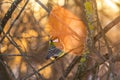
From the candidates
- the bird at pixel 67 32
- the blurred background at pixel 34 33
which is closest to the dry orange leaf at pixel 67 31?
the bird at pixel 67 32

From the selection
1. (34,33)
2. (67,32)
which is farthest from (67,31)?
(34,33)

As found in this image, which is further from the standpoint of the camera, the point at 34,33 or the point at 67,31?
the point at 34,33

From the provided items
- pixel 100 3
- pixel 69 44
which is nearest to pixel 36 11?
pixel 100 3

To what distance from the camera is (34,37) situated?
377cm

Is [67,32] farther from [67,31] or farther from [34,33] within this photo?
[34,33]

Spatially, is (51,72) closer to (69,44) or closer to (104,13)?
(104,13)

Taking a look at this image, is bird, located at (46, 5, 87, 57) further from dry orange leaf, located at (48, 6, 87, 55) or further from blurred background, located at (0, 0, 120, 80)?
blurred background, located at (0, 0, 120, 80)

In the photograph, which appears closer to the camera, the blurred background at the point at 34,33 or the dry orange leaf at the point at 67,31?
the dry orange leaf at the point at 67,31

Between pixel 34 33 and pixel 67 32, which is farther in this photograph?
pixel 34 33

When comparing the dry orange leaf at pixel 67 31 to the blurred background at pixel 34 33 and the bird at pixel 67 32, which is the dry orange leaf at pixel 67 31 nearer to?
the bird at pixel 67 32

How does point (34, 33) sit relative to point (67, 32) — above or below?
below

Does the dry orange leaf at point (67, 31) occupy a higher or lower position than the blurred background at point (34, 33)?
higher

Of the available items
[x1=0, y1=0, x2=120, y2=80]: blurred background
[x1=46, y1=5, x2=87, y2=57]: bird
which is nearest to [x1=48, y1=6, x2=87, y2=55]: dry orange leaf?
[x1=46, y1=5, x2=87, y2=57]: bird

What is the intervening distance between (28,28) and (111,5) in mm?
1045
